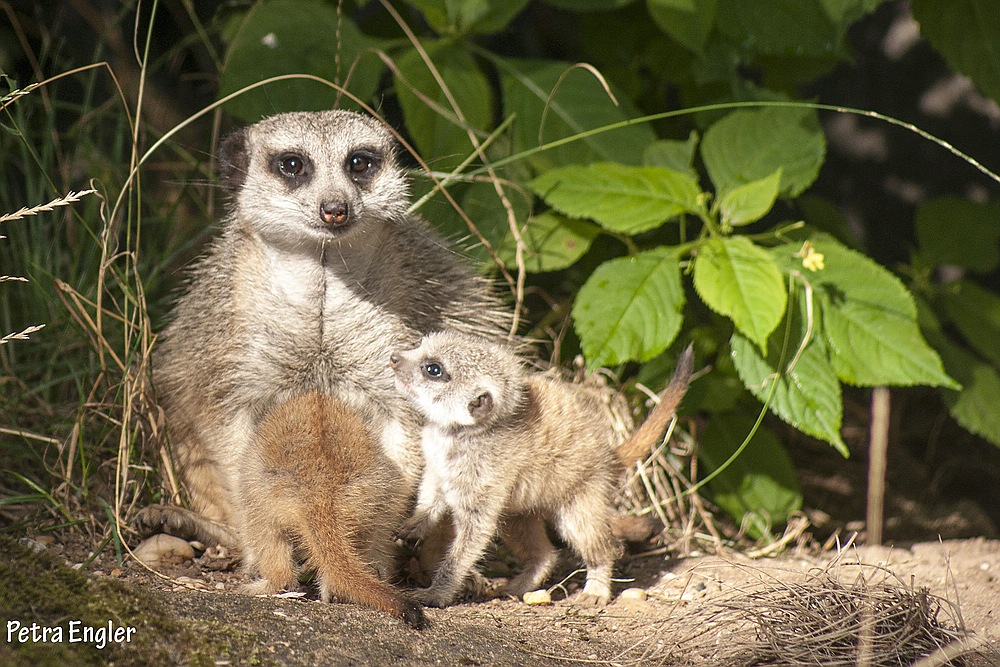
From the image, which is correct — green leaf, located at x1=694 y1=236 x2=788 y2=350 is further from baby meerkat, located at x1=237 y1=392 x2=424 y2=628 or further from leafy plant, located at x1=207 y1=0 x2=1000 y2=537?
baby meerkat, located at x1=237 y1=392 x2=424 y2=628

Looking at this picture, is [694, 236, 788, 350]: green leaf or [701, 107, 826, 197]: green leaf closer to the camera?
[694, 236, 788, 350]: green leaf

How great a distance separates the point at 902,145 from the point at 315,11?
10.2 feet

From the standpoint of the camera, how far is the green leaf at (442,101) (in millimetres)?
→ 3105

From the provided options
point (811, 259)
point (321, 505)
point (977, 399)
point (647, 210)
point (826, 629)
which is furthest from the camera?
point (977, 399)

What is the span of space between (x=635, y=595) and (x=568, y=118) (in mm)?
1555

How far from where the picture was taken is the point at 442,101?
3148 mm

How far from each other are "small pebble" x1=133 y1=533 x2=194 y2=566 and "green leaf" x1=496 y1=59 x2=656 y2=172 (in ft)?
5.32

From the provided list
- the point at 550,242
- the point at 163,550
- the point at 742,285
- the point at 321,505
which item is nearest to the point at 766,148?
the point at 742,285

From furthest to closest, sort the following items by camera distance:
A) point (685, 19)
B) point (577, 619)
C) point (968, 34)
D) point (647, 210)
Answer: point (968, 34), point (685, 19), point (647, 210), point (577, 619)

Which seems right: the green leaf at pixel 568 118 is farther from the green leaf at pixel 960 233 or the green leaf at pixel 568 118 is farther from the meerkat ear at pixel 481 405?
the green leaf at pixel 960 233

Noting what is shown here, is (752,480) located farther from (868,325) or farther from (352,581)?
(352,581)

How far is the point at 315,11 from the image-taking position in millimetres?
3109

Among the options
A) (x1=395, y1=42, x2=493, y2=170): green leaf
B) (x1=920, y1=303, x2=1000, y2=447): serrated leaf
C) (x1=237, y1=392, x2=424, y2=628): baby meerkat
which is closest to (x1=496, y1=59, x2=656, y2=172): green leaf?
(x1=395, y1=42, x2=493, y2=170): green leaf

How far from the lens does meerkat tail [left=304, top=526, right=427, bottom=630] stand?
2100 mm
